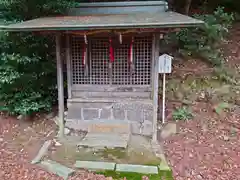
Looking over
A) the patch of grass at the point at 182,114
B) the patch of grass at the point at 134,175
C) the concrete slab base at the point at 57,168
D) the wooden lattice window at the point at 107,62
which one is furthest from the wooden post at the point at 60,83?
the patch of grass at the point at 182,114

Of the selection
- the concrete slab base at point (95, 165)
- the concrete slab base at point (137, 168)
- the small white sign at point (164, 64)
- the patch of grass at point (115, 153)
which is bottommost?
the patch of grass at point (115, 153)

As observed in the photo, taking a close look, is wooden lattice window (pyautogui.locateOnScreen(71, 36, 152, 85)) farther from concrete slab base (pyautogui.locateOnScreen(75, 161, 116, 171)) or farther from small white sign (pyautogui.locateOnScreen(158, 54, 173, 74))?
concrete slab base (pyautogui.locateOnScreen(75, 161, 116, 171))

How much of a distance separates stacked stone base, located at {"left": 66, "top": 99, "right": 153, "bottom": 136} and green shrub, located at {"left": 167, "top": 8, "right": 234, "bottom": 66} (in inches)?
112

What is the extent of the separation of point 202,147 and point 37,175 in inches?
131

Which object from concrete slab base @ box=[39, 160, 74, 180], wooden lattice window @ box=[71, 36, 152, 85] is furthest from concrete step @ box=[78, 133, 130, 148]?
wooden lattice window @ box=[71, 36, 152, 85]

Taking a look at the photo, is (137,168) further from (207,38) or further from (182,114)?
(207,38)

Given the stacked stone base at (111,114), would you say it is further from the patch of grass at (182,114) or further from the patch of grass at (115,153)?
the patch of grass at (182,114)

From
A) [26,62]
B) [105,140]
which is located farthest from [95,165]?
[26,62]

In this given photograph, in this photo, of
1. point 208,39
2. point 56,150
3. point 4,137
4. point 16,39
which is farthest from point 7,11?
point 208,39

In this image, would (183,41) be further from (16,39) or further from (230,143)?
(16,39)

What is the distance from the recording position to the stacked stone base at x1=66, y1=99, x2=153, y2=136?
567 cm

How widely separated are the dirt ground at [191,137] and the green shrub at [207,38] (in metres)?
0.33

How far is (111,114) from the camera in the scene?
5.77 meters

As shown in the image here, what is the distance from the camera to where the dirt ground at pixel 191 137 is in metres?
4.39
